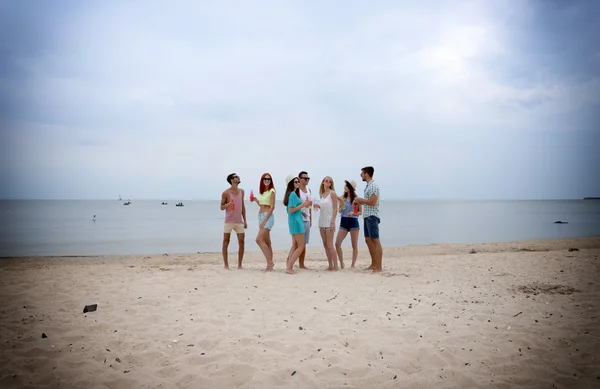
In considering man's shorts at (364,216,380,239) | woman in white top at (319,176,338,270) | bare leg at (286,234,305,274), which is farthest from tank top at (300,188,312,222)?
man's shorts at (364,216,380,239)

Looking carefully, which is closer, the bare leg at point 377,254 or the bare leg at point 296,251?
the bare leg at point 296,251

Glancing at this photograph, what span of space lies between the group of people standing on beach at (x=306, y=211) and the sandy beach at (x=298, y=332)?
99cm

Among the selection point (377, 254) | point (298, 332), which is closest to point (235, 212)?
point (377, 254)

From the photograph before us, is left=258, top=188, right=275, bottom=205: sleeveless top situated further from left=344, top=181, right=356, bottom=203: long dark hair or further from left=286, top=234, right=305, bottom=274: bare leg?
left=344, top=181, right=356, bottom=203: long dark hair

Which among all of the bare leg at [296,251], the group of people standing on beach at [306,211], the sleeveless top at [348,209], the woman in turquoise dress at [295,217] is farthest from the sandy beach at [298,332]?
the sleeveless top at [348,209]

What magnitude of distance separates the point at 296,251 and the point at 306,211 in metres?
1.14

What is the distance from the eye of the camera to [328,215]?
820 centimetres

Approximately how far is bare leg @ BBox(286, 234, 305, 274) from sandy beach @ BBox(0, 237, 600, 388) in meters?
0.54

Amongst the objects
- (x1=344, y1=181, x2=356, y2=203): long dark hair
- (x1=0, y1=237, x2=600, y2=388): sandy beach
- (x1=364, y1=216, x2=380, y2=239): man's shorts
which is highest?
(x1=344, y1=181, x2=356, y2=203): long dark hair

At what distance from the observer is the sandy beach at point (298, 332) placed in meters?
3.45

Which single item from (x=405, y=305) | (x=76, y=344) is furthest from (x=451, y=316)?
(x=76, y=344)

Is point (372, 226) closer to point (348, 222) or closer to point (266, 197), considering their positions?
point (348, 222)

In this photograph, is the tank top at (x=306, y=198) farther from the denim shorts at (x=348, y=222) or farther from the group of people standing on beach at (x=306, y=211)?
the denim shorts at (x=348, y=222)

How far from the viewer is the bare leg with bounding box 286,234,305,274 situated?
7.88 meters
